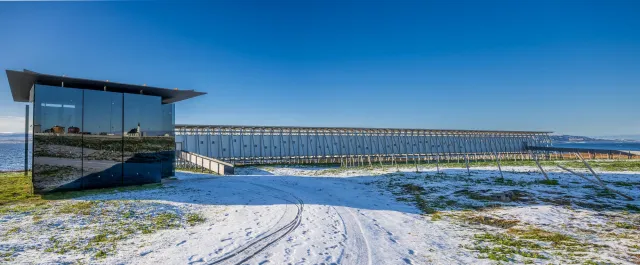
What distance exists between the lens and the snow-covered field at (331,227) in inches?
291

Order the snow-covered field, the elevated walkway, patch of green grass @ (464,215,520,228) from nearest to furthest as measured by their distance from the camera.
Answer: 1. the snow-covered field
2. patch of green grass @ (464,215,520,228)
3. the elevated walkway

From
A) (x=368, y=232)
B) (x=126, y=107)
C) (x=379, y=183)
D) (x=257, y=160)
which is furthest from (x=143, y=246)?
(x=257, y=160)

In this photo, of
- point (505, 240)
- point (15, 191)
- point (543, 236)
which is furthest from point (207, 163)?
point (543, 236)

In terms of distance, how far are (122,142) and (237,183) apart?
733 centimetres

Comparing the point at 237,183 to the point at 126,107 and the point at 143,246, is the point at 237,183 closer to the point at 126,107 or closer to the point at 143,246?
the point at 126,107

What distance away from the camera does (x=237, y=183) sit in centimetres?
1966

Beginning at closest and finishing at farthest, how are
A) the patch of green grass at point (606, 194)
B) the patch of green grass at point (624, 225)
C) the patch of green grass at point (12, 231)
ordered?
the patch of green grass at point (12, 231)
the patch of green grass at point (624, 225)
the patch of green grass at point (606, 194)

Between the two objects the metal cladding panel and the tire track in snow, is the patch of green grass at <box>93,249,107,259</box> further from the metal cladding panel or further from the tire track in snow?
the metal cladding panel

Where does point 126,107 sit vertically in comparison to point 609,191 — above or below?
above

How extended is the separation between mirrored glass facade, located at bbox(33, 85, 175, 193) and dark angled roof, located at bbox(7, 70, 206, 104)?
20.2 inches

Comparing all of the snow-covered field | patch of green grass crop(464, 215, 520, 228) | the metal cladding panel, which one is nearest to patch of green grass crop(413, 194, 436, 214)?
the snow-covered field

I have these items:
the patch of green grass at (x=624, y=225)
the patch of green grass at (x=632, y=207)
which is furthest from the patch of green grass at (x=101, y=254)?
the patch of green grass at (x=632, y=207)

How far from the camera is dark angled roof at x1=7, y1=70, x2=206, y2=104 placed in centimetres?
1529

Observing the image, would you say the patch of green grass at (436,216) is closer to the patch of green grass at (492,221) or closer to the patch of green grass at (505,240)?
the patch of green grass at (492,221)
